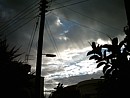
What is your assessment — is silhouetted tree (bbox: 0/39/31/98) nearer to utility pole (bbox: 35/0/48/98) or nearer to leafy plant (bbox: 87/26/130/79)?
utility pole (bbox: 35/0/48/98)

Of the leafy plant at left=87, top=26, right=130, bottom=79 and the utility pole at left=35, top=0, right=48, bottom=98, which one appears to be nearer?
the leafy plant at left=87, top=26, right=130, bottom=79

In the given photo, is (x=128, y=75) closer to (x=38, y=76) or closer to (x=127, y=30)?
(x=127, y=30)

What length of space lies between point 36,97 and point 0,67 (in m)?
2.59

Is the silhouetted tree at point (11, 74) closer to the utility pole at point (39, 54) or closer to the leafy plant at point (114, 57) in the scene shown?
the utility pole at point (39, 54)

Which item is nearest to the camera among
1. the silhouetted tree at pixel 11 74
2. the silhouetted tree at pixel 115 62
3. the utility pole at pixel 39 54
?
the silhouetted tree at pixel 115 62

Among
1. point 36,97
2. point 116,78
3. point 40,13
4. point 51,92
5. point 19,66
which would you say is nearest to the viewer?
point 116,78

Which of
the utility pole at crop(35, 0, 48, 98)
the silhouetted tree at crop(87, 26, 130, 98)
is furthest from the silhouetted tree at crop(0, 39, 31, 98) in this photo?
the silhouetted tree at crop(87, 26, 130, 98)

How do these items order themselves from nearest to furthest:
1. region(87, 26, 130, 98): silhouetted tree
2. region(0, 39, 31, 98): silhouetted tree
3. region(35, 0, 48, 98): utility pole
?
1. region(87, 26, 130, 98): silhouetted tree
2. region(0, 39, 31, 98): silhouetted tree
3. region(35, 0, 48, 98): utility pole

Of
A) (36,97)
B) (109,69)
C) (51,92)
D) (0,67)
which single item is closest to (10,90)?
(0,67)

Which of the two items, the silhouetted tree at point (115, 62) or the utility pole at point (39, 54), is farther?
the utility pole at point (39, 54)

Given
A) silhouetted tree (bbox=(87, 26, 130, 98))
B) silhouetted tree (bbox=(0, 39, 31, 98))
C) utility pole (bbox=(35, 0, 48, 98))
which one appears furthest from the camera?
utility pole (bbox=(35, 0, 48, 98))

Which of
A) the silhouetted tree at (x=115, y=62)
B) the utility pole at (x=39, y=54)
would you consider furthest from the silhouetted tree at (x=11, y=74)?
the silhouetted tree at (x=115, y=62)

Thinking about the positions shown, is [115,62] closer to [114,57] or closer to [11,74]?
[114,57]

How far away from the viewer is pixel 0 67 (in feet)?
24.6
